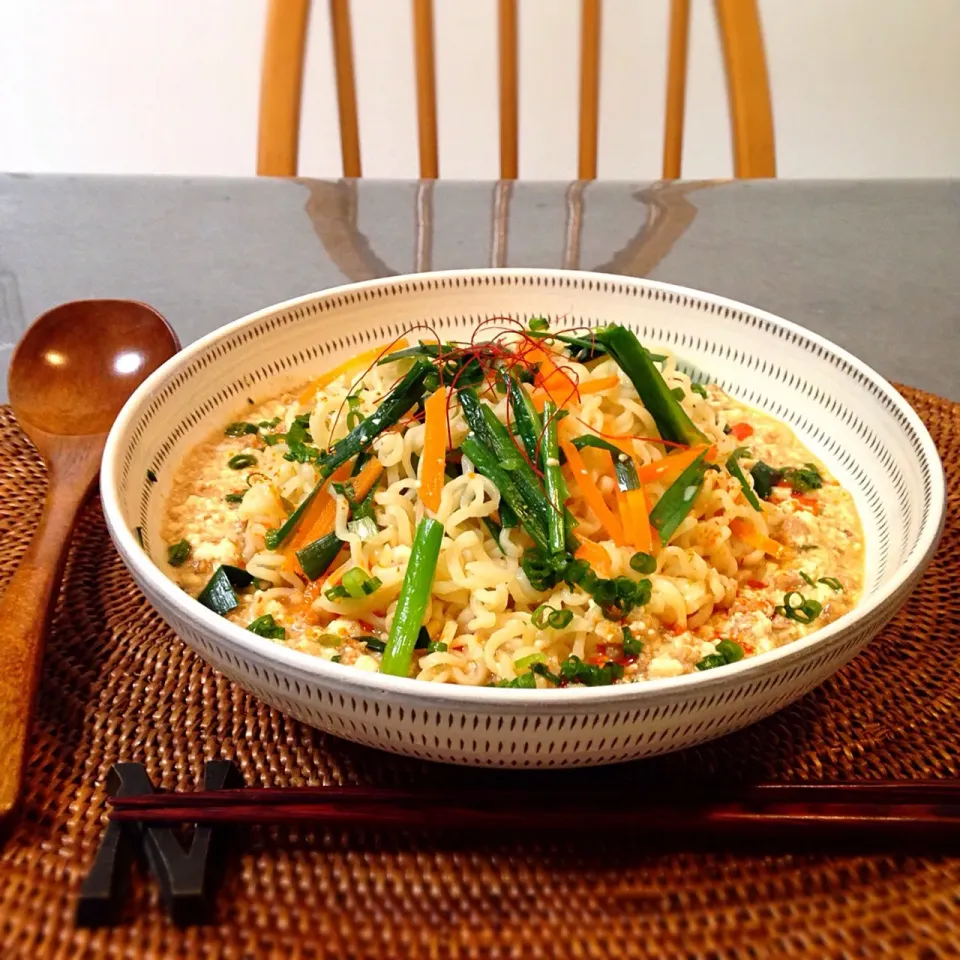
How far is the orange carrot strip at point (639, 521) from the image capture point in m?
1.45

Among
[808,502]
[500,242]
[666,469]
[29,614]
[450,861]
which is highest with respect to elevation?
[500,242]

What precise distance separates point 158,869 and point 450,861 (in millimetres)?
377

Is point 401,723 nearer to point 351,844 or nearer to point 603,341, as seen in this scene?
point 351,844

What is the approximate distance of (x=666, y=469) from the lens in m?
1.58

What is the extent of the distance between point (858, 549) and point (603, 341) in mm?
648

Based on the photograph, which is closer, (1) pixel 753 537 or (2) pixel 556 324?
(1) pixel 753 537

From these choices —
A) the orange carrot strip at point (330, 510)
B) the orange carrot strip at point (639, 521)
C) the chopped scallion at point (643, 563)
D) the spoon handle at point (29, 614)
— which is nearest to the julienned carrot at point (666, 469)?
the orange carrot strip at point (639, 521)

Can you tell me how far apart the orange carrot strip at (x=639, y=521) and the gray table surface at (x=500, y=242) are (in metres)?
1.36

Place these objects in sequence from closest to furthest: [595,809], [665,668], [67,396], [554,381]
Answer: [595,809], [665,668], [554,381], [67,396]

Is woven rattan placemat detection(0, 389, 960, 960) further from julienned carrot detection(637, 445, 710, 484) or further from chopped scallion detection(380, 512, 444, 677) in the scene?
julienned carrot detection(637, 445, 710, 484)

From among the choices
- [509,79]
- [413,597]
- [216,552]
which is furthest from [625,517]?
[509,79]

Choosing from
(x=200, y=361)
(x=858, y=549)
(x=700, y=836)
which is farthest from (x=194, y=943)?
(x=858, y=549)

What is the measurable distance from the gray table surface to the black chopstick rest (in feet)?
5.65

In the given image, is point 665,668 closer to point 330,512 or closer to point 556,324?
point 330,512
